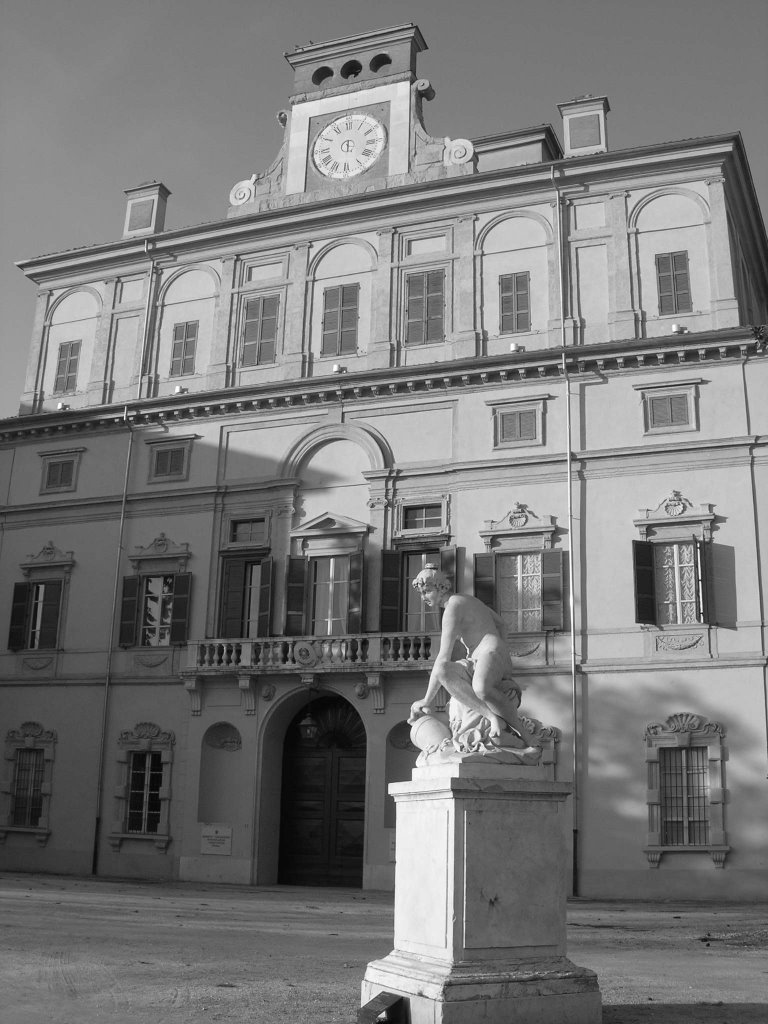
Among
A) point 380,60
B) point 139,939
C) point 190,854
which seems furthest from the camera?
point 380,60

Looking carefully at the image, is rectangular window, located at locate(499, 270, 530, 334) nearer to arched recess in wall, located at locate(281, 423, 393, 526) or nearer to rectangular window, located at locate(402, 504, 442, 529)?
arched recess in wall, located at locate(281, 423, 393, 526)

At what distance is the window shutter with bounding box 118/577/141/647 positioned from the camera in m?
27.7

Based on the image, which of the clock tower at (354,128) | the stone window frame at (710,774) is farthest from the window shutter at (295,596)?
the clock tower at (354,128)

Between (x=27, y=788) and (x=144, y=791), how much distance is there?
3.52 m

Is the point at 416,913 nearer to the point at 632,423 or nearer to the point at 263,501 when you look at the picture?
the point at 632,423

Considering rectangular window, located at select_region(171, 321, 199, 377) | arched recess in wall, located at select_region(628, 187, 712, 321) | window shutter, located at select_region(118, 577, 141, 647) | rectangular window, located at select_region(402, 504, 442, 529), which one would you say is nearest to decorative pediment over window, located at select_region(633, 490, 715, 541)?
arched recess in wall, located at select_region(628, 187, 712, 321)

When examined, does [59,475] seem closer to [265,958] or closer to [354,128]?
[354,128]

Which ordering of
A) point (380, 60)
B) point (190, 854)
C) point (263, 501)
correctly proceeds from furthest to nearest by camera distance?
1. point (380, 60)
2. point (263, 501)
3. point (190, 854)

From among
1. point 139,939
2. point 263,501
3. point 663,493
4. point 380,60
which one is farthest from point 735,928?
point 380,60

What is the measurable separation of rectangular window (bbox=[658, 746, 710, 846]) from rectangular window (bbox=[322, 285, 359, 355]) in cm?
1238

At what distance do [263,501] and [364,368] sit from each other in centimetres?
410

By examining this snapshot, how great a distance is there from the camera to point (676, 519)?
77.5 feet

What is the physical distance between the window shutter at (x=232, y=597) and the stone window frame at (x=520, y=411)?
6.92 metres

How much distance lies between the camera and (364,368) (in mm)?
27641
